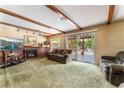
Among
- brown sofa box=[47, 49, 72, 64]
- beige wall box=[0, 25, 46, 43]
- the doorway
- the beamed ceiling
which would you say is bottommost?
brown sofa box=[47, 49, 72, 64]

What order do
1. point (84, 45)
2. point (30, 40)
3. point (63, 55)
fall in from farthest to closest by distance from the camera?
point (30, 40) < point (63, 55) < point (84, 45)

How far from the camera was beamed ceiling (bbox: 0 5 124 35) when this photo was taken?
2895 millimetres

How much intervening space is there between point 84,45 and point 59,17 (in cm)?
161

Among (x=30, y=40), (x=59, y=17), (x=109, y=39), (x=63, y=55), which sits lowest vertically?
(x=63, y=55)

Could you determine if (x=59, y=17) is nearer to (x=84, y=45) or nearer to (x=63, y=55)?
(x=84, y=45)

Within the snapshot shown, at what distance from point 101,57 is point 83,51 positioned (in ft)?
3.00

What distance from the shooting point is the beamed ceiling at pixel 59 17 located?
2895 millimetres

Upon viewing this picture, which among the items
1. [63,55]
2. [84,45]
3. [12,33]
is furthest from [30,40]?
[84,45]

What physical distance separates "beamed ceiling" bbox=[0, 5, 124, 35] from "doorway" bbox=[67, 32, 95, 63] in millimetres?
609

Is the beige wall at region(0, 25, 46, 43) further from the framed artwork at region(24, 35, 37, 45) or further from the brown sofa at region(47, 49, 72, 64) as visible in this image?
the brown sofa at region(47, 49, 72, 64)

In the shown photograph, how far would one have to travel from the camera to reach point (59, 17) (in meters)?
3.61

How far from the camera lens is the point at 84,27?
4301 mm

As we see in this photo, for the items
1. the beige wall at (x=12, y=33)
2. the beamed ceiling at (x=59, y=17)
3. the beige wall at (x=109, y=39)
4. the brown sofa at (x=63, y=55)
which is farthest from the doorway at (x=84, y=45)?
the beige wall at (x=12, y=33)

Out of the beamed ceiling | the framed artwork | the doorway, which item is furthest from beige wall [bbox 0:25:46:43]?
the doorway
